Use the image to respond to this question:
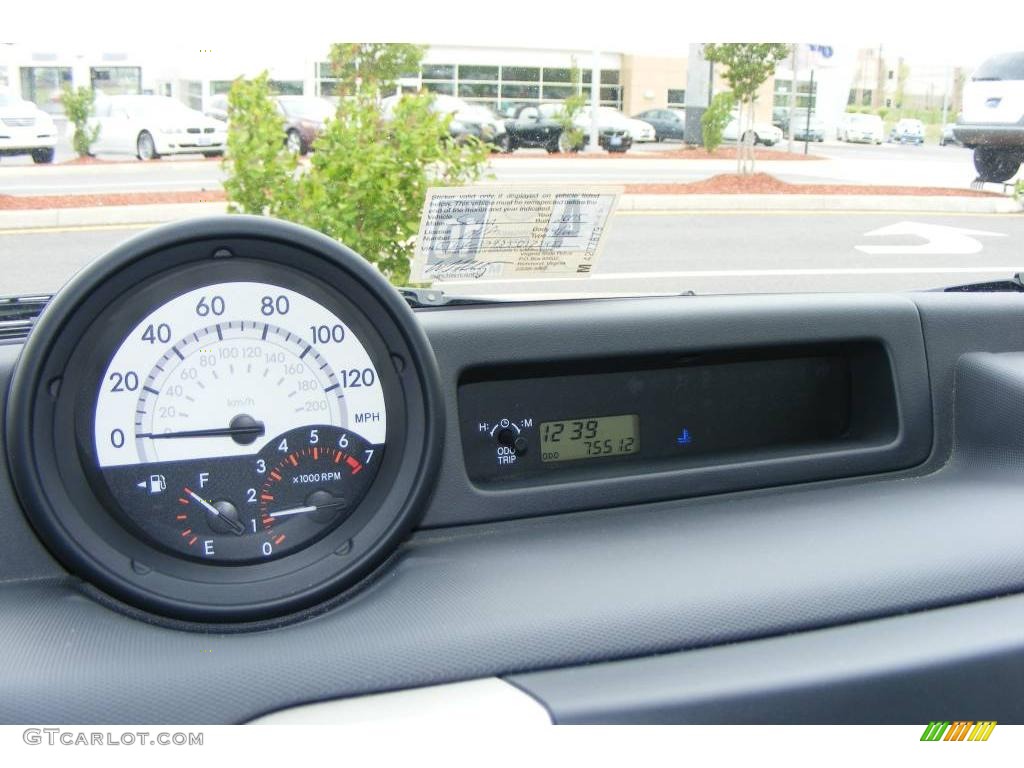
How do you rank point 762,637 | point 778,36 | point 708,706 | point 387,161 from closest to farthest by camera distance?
point 708,706
point 762,637
point 778,36
point 387,161

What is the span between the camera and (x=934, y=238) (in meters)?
3.16

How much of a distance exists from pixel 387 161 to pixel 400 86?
0.78 feet

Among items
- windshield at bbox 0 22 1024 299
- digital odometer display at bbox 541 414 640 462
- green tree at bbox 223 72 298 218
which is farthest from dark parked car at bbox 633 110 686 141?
green tree at bbox 223 72 298 218

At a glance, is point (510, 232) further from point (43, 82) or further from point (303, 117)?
point (43, 82)

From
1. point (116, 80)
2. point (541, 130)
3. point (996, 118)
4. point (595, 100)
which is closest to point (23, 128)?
point (116, 80)

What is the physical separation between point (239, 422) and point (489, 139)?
0.88 m

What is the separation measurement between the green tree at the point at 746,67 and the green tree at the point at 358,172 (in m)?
0.57

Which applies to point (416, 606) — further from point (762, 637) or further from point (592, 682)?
point (762, 637)

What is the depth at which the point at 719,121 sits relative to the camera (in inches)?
99.3

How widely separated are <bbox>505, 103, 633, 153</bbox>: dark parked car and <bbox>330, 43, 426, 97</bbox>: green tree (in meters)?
0.24

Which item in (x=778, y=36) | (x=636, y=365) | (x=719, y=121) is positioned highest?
(x=778, y=36)

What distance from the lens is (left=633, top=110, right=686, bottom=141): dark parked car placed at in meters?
2.35

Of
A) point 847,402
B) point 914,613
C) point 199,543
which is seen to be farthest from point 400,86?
point 914,613

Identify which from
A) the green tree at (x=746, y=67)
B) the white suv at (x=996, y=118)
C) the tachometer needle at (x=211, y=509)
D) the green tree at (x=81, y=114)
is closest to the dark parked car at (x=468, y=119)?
the green tree at (x=746, y=67)
